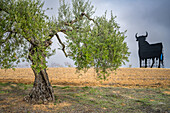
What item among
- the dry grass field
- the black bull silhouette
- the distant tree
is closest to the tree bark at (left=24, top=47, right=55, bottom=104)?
the distant tree

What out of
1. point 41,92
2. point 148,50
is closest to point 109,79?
point 41,92

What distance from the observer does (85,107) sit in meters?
10.4

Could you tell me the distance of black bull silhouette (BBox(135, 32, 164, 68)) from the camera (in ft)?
Result: 122

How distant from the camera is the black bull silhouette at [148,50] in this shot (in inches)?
1465

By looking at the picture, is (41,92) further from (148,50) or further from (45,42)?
(148,50)

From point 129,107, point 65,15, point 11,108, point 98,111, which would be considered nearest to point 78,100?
point 98,111

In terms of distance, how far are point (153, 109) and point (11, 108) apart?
10.8 m

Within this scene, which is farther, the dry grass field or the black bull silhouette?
the black bull silhouette

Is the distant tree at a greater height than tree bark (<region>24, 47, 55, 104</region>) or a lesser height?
greater

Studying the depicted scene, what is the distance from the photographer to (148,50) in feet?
125

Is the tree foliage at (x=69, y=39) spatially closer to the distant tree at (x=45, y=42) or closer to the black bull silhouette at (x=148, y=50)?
the distant tree at (x=45, y=42)

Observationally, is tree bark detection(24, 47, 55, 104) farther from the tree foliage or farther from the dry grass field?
the dry grass field

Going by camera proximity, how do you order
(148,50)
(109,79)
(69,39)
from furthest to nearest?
(148,50) < (109,79) < (69,39)

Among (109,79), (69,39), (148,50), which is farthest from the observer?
(148,50)
